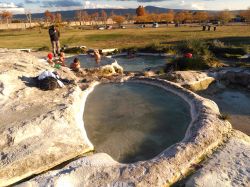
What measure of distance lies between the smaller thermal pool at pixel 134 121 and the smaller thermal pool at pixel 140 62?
8233 mm

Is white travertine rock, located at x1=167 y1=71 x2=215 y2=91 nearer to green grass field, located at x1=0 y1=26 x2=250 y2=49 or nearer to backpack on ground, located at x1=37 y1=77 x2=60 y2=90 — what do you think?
backpack on ground, located at x1=37 y1=77 x2=60 y2=90

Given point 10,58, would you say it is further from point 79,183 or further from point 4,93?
point 79,183

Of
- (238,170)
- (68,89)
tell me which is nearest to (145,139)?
(238,170)

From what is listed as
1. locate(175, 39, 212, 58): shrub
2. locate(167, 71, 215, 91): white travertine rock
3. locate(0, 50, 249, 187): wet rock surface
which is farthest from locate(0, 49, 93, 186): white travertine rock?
locate(175, 39, 212, 58): shrub

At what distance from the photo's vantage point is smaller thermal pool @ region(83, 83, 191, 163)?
9648 mm

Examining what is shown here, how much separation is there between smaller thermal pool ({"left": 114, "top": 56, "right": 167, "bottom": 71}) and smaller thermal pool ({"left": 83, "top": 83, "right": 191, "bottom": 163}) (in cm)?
823

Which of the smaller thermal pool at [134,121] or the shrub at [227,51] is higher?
the shrub at [227,51]

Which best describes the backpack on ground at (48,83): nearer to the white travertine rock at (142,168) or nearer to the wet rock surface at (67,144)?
the wet rock surface at (67,144)

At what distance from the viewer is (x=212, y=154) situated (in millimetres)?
8922

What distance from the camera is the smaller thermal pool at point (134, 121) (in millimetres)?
9648

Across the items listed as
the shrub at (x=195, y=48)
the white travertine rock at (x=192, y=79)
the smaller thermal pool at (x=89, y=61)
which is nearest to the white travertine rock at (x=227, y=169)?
the white travertine rock at (x=192, y=79)

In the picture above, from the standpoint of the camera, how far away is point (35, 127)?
9898 millimetres

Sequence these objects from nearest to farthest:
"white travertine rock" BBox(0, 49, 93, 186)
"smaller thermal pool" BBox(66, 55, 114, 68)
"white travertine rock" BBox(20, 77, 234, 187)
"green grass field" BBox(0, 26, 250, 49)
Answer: "white travertine rock" BBox(20, 77, 234, 187), "white travertine rock" BBox(0, 49, 93, 186), "smaller thermal pool" BBox(66, 55, 114, 68), "green grass field" BBox(0, 26, 250, 49)

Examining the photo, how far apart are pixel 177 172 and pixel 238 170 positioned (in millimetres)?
1447
